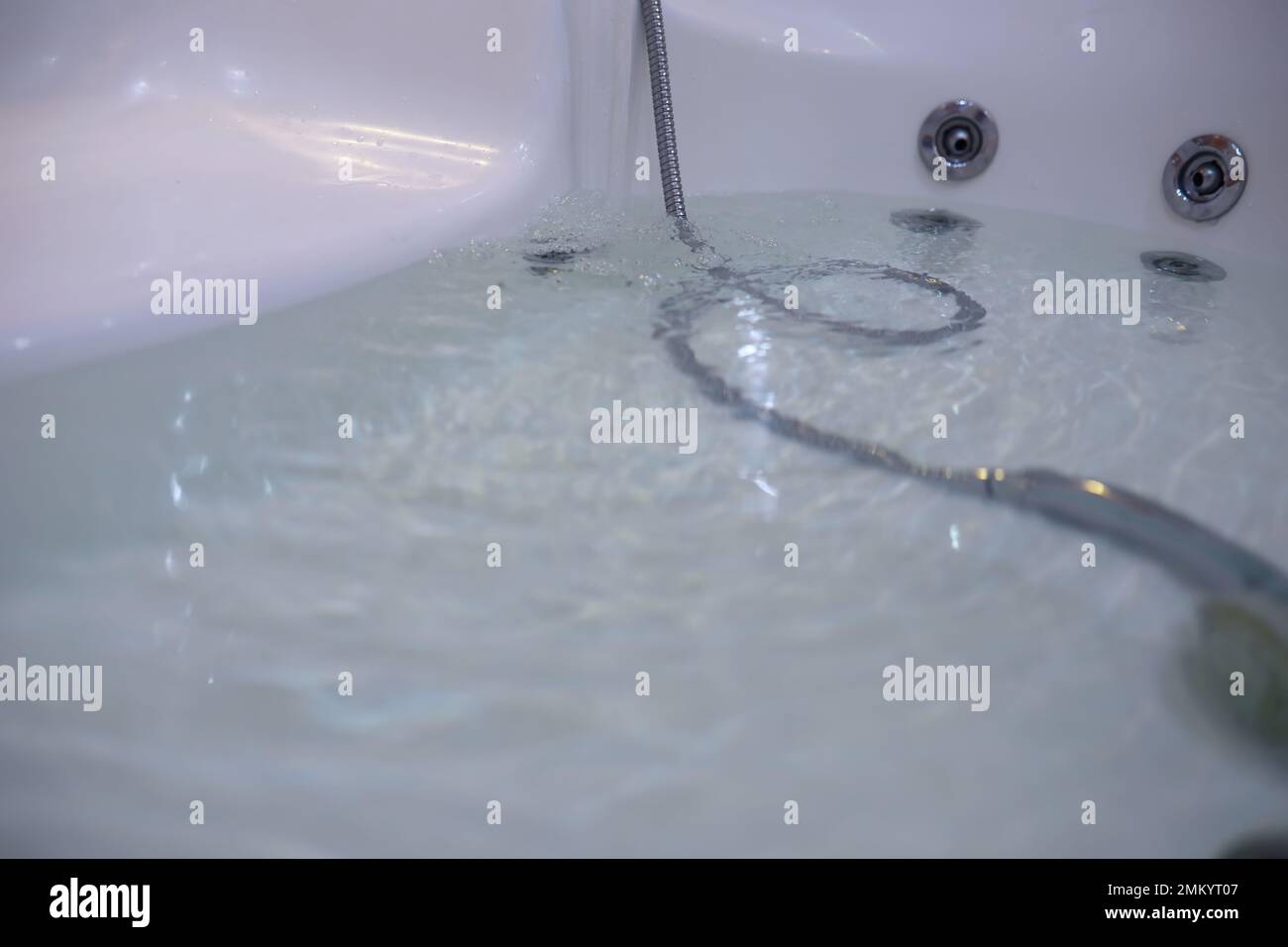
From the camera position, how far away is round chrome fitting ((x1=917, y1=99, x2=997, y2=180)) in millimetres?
969

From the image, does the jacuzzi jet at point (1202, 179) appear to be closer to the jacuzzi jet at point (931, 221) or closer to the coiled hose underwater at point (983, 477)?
the jacuzzi jet at point (931, 221)

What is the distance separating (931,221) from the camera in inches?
36.9

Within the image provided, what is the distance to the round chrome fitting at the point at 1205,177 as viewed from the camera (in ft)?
2.84

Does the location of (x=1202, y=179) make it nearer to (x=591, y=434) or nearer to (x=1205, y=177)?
(x=1205, y=177)

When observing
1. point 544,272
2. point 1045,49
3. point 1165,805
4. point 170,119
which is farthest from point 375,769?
point 1045,49

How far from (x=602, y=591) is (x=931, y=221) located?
2.10ft

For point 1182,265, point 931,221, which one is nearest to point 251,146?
point 931,221

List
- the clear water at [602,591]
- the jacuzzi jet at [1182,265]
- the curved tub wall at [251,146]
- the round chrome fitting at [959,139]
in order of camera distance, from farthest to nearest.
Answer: the round chrome fitting at [959,139] → the jacuzzi jet at [1182,265] → the curved tub wall at [251,146] → the clear water at [602,591]

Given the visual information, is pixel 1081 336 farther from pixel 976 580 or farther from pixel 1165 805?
pixel 1165 805

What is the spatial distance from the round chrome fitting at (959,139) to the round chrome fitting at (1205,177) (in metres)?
0.16

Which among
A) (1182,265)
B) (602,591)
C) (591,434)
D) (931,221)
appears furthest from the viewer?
(931,221)

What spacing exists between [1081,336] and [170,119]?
0.74m

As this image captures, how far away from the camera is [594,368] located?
2.06ft

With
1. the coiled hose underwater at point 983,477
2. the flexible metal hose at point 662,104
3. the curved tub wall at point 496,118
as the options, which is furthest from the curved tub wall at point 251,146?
the coiled hose underwater at point 983,477
